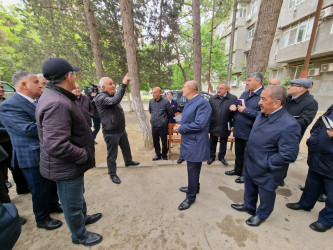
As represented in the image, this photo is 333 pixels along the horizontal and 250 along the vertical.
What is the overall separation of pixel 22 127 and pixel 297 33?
17.1m

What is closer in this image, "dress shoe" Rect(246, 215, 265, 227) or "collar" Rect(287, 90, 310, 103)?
"dress shoe" Rect(246, 215, 265, 227)

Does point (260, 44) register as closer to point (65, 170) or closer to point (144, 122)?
point (144, 122)

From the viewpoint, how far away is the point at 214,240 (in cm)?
186

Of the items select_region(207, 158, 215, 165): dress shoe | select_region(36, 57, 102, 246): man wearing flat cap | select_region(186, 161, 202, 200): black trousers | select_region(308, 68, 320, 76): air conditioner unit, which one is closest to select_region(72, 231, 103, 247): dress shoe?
select_region(36, 57, 102, 246): man wearing flat cap

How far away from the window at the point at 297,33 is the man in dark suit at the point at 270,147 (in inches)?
556

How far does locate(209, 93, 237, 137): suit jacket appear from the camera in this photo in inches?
134

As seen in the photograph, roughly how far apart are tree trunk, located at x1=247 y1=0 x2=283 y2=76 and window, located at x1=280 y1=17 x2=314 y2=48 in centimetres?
1159

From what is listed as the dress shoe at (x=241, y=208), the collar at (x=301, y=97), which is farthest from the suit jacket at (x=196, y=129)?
the collar at (x=301, y=97)

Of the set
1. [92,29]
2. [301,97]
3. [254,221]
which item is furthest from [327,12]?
[254,221]

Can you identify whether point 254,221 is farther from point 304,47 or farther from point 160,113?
point 304,47

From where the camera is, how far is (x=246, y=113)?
9.20 ft

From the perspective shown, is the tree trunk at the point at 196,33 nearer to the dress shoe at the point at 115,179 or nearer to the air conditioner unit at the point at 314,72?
the dress shoe at the point at 115,179

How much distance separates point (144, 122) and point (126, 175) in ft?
6.58

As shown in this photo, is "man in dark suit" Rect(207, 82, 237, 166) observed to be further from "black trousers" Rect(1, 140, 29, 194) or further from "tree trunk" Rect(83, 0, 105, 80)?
"tree trunk" Rect(83, 0, 105, 80)
